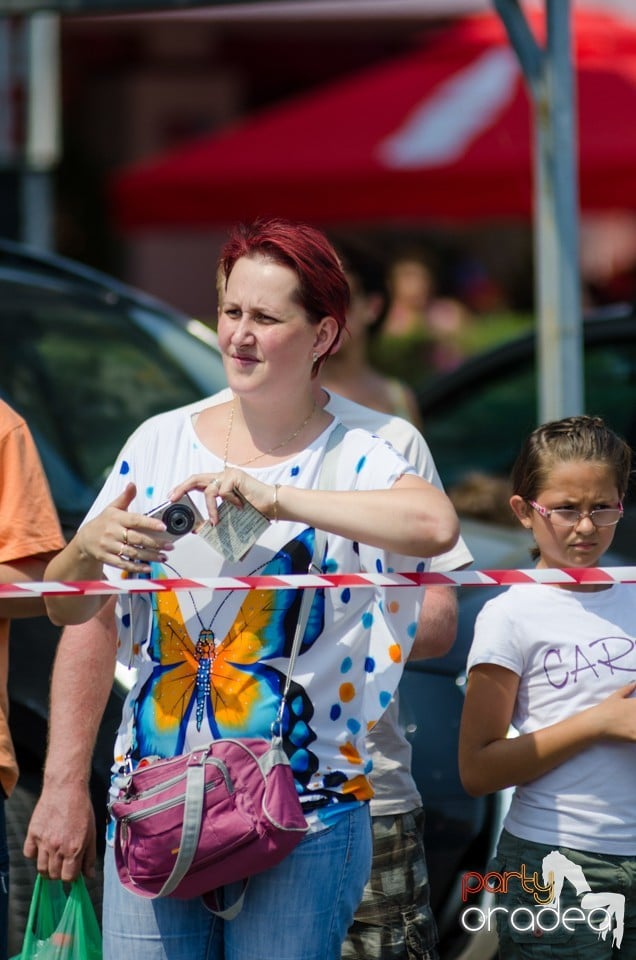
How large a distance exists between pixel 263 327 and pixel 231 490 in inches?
12.3

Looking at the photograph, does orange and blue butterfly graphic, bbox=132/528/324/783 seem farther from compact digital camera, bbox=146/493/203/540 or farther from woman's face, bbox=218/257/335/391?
woman's face, bbox=218/257/335/391

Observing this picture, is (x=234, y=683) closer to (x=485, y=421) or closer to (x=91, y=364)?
(x=91, y=364)

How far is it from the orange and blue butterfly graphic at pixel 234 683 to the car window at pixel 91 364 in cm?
212

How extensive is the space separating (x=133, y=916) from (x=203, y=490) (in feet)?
2.28

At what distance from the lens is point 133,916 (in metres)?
2.47

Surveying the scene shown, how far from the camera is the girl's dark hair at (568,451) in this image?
2.77 metres

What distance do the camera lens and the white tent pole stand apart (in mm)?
2585

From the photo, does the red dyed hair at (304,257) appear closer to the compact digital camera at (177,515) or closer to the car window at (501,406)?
the compact digital camera at (177,515)

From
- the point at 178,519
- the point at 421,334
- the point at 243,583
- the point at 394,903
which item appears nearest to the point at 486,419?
the point at 394,903

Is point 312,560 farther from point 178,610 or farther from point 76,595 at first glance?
point 76,595

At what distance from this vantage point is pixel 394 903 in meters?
2.98

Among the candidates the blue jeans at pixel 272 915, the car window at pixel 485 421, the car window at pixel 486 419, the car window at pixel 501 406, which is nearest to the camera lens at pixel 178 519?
the blue jeans at pixel 272 915

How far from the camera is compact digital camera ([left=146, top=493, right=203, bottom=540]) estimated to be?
2377mm

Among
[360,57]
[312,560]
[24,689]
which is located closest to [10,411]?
[312,560]
